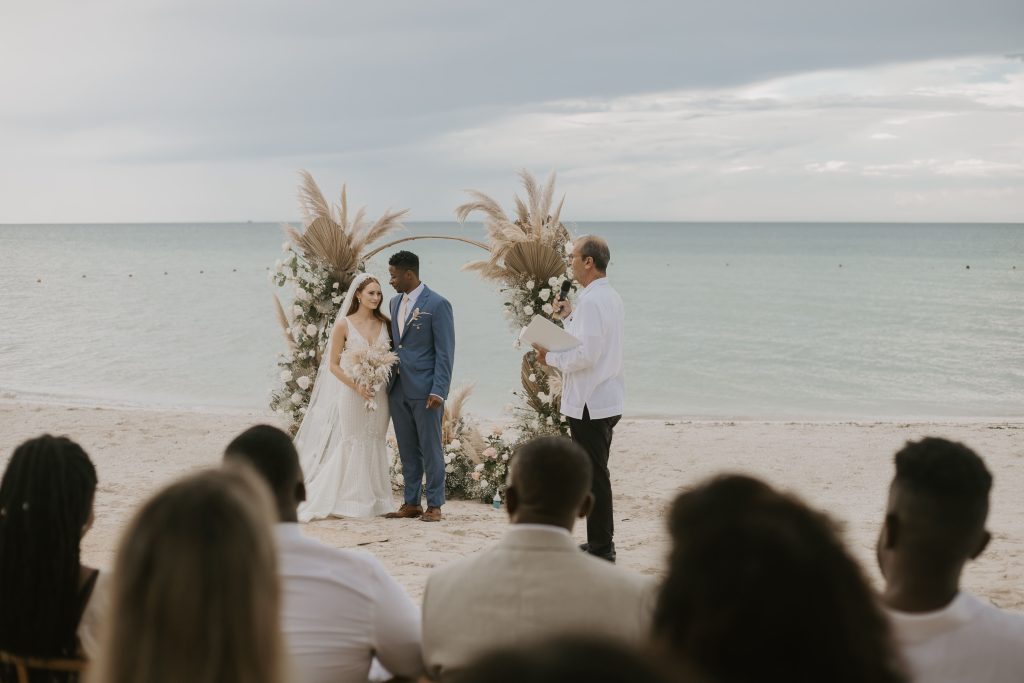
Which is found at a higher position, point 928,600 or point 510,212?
point 510,212

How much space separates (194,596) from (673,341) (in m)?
26.3

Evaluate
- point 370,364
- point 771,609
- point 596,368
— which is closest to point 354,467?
point 370,364

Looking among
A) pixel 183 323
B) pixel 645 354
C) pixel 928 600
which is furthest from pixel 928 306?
pixel 928 600

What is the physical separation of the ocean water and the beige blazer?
5096 millimetres

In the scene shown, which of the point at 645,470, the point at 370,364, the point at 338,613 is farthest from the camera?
the point at 645,470

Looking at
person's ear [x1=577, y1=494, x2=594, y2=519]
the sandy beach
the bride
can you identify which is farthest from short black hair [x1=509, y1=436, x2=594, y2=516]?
the bride

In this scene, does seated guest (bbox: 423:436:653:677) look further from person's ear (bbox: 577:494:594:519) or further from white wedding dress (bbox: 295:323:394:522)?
white wedding dress (bbox: 295:323:394:522)

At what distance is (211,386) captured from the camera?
1981 centimetres

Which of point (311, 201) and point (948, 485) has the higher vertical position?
point (311, 201)

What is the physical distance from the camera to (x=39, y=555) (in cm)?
259

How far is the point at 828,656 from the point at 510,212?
24.6ft

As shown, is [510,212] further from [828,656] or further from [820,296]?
[820,296]

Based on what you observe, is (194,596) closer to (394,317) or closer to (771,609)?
(771,609)

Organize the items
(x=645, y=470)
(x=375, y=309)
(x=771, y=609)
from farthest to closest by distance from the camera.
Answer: (x=645, y=470) → (x=375, y=309) → (x=771, y=609)
